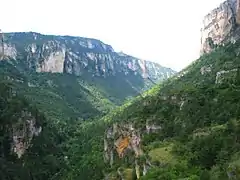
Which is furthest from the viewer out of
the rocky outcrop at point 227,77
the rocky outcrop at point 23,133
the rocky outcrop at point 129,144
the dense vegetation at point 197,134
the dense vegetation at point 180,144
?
the rocky outcrop at point 23,133

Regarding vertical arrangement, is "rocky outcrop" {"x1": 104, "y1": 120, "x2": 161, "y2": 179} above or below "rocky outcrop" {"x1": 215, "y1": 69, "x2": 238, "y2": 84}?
below

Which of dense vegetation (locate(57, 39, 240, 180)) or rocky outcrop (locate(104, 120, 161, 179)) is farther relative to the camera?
rocky outcrop (locate(104, 120, 161, 179))

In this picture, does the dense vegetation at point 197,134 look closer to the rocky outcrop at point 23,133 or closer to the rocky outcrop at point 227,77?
the rocky outcrop at point 227,77

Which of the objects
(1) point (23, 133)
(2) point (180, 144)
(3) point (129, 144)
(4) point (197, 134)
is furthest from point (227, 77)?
(1) point (23, 133)

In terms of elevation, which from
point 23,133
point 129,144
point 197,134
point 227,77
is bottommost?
point 129,144

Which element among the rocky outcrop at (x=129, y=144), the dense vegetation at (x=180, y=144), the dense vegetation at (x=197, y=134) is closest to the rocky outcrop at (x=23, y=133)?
the dense vegetation at (x=180, y=144)

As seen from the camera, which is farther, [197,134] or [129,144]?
[129,144]

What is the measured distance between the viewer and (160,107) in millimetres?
82125

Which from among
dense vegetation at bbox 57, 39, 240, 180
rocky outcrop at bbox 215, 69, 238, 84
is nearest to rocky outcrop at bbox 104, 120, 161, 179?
dense vegetation at bbox 57, 39, 240, 180

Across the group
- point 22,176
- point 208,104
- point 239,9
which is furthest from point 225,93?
point 239,9

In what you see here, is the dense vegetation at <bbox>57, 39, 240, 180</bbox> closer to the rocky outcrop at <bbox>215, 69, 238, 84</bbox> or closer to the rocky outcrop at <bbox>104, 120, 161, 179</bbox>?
the rocky outcrop at <bbox>104, 120, 161, 179</bbox>

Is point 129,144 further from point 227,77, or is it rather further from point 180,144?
point 227,77

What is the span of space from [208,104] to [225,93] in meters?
3.43

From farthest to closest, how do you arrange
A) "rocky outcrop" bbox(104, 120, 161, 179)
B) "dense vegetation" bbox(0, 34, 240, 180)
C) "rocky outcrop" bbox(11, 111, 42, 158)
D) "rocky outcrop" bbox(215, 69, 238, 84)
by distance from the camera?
"rocky outcrop" bbox(11, 111, 42, 158) < "rocky outcrop" bbox(215, 69, 238, 84) < "rocky outcrop" bbox(104, 120, 161, 179) < "dense vegetation" bbox(0, 34, 240, 180)
